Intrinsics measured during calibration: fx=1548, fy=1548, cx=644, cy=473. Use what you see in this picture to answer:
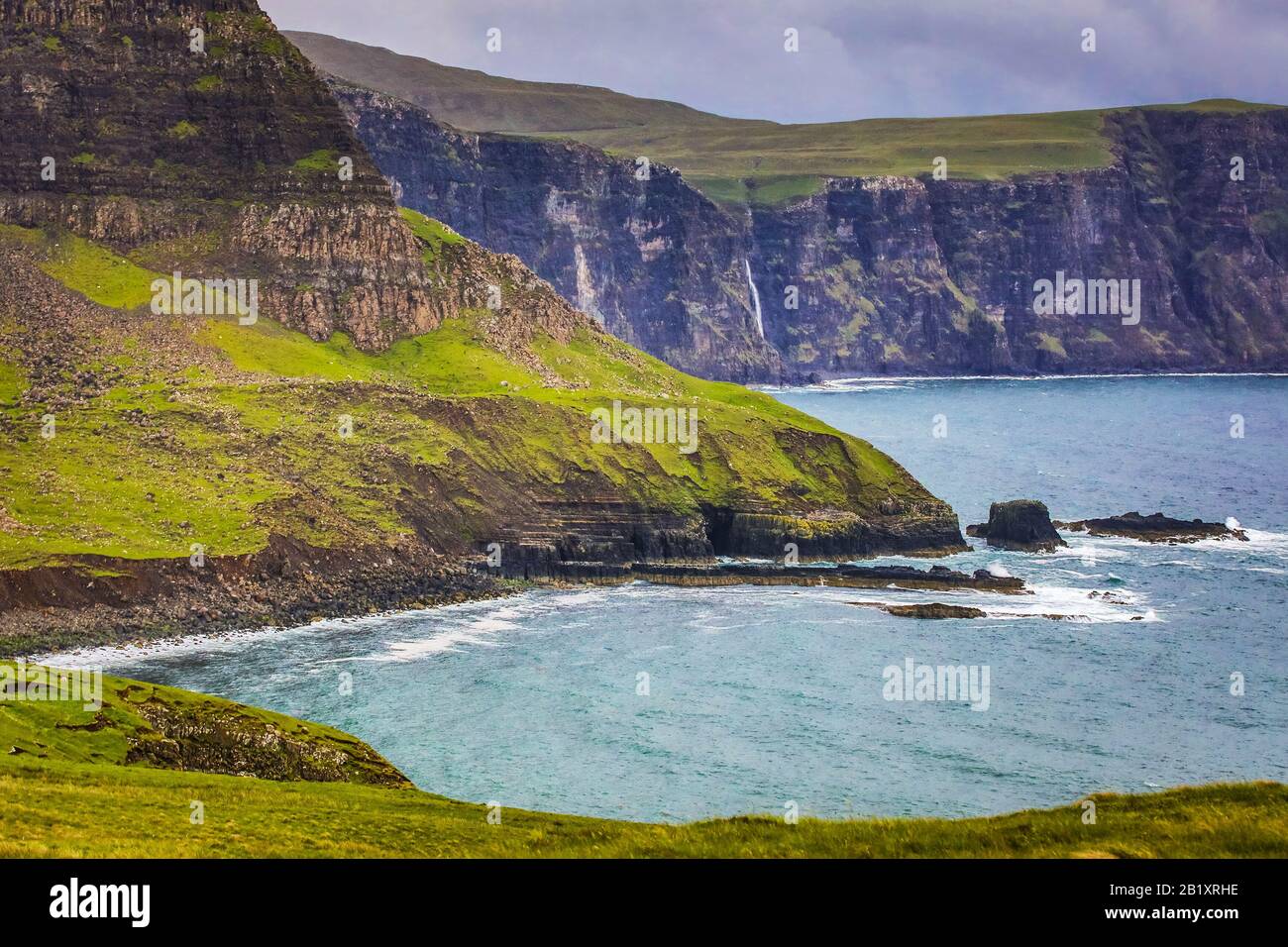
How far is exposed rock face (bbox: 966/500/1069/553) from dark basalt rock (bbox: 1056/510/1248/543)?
8.50 meters

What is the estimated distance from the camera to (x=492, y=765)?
8106 cm

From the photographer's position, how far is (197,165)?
164 m

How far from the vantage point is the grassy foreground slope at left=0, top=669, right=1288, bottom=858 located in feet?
121

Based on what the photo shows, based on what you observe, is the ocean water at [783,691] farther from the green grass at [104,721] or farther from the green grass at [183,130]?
the green grass at [183,130]

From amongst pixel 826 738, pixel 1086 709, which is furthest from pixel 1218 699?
pixel 826 738

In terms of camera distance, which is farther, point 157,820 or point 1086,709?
point 1086,709

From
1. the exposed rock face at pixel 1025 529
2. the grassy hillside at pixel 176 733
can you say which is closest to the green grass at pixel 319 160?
the exposed rock face at pixel 1025 529

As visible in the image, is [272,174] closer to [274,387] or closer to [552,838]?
[274,387]

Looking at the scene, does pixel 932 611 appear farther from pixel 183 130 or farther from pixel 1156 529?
pixel 183 130

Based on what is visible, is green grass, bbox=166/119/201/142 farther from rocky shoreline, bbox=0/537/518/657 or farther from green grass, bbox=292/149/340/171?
rocky shoreline, bbox=0/537/518/657

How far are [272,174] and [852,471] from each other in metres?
68.8

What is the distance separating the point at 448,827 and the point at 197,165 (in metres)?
133

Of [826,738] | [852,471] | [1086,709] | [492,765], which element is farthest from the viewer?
[852,471]

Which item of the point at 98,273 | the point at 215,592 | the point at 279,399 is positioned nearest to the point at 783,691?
the point at 215,592
